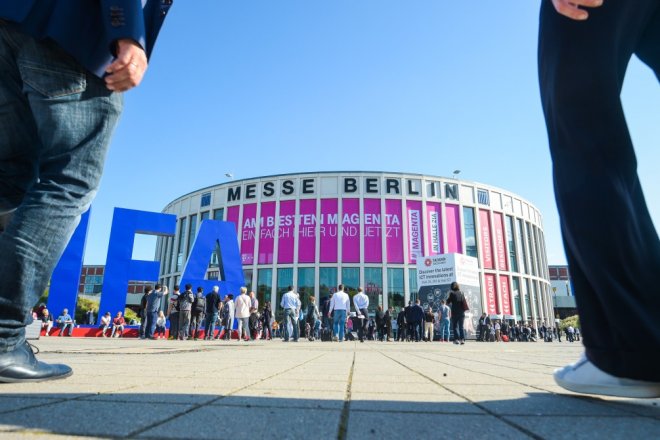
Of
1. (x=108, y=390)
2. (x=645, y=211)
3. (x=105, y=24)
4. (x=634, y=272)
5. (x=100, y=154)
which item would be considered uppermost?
(x=105, y=24)

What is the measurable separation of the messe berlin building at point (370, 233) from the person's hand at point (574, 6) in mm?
32952

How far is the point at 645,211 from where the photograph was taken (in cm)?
150

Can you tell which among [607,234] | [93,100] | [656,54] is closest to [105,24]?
[93,100]

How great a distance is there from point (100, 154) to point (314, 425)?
1525 millimetres

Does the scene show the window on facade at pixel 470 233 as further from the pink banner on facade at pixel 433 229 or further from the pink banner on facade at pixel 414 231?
the pink banner on facade at pixel 414 231

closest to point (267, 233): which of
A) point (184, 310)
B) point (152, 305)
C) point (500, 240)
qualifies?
point (500, 240)

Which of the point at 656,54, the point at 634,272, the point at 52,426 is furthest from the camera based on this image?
the point at 656,54

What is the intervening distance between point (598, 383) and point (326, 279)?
108 feet

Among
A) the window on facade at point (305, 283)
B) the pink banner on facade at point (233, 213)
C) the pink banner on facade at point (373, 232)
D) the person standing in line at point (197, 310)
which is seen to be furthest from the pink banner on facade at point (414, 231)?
the person standing in line at point (197, 310)

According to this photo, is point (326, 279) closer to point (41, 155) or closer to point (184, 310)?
point (184, 310)

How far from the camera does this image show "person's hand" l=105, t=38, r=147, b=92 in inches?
68.5

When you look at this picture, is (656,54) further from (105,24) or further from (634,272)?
(105,24)

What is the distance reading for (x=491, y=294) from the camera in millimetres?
35812

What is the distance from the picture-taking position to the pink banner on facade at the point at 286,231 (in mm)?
35062
